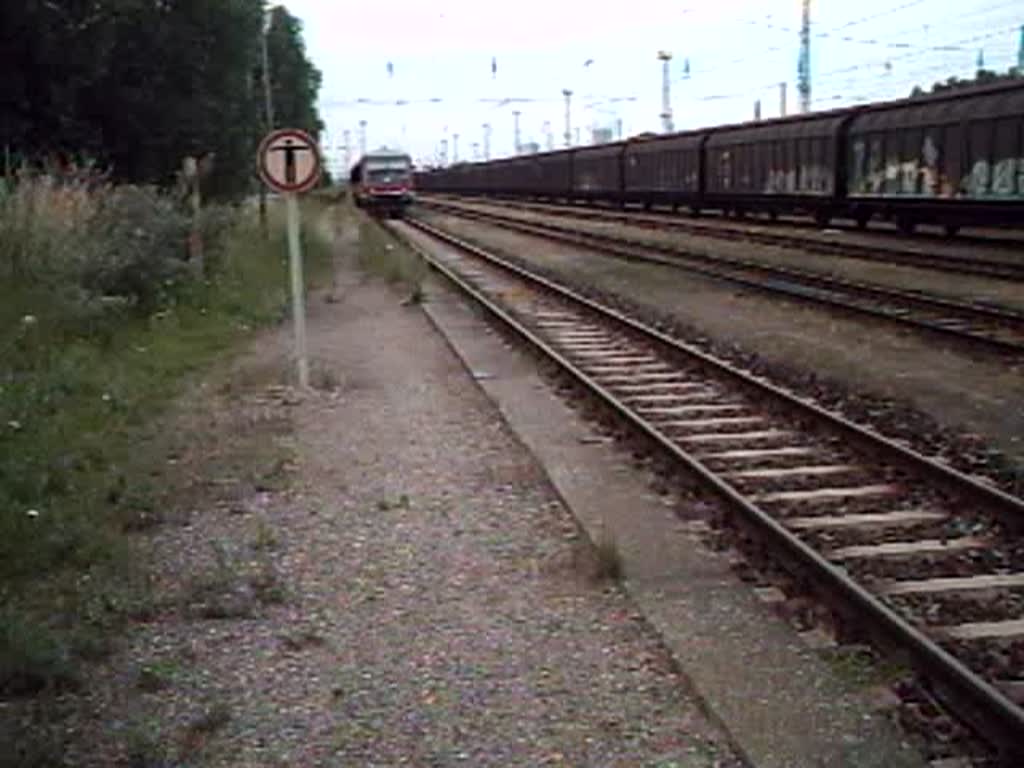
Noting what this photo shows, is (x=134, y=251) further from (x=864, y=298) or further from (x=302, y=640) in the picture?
(x=302, y=640)

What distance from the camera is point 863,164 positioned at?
98.5 ft

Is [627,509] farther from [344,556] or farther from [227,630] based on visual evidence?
[227,630]

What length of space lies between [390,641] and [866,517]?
2.90m

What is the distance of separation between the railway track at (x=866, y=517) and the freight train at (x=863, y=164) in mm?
14914

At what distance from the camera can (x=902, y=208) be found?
1132 inches

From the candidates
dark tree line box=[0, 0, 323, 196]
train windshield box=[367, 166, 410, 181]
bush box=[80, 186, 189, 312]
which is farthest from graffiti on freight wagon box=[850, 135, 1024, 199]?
train windshield box=[367, 166, 410, 181]

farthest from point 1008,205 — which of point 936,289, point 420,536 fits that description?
point 420,536

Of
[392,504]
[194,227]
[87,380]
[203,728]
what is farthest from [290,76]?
[203,728]

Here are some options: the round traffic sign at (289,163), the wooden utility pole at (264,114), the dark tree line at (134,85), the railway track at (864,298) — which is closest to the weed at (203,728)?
the round traffic sign at (289,163)

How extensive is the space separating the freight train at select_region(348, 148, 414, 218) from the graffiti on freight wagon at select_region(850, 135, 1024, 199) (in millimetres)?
30078

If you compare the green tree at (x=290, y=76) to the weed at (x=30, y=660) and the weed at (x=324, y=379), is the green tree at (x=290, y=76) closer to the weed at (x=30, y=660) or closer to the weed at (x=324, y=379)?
the weed at (x=324, y=379)

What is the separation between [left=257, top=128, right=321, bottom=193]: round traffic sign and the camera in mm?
11758

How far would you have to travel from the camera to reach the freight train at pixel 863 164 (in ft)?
81.5

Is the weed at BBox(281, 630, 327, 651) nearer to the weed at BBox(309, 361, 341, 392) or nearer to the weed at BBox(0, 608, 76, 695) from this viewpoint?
the weed at BBox(0, 608, 76, 695)
